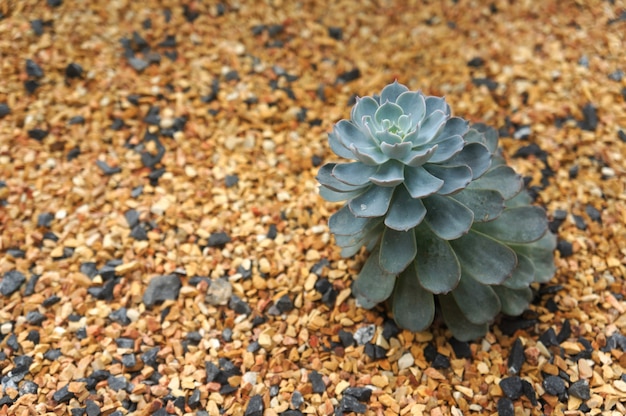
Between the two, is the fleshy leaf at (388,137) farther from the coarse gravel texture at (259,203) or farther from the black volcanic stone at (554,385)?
the black volcanic stone at (554,385)

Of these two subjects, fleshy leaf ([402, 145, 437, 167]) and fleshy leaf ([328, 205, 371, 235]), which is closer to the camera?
fleshy leaf ([402, 145, 437, 167])

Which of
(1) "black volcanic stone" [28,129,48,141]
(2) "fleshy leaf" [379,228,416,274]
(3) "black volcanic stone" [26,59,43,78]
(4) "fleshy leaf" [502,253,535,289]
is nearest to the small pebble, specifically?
(2) "fleshy leaf" [379,228,416,274]

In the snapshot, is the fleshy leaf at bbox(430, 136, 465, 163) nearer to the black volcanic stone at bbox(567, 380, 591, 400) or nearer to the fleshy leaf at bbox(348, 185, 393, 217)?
the fleshy leaf at bbox(348, 185, 393, 217)

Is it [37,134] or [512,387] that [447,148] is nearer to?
[512,387]

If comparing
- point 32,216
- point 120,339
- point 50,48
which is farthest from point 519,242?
point 50,48

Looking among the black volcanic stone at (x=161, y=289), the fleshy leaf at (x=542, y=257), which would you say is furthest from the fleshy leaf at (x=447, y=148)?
the black volcanic stone at (x=161, y=289)

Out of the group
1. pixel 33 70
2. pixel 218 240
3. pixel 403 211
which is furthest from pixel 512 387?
pixel 33 70

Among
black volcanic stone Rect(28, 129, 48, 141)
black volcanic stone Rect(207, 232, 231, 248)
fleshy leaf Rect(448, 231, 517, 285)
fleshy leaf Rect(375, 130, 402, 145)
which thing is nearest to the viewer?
fleshy leaf Rect(375, 130, 402, 145)

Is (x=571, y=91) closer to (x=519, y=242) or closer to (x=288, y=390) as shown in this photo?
(x=519, y=242)

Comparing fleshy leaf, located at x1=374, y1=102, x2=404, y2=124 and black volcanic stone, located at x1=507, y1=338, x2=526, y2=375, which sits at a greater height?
fleshy leaf, located at x1=374, y1=102, x2=404, y2=124
